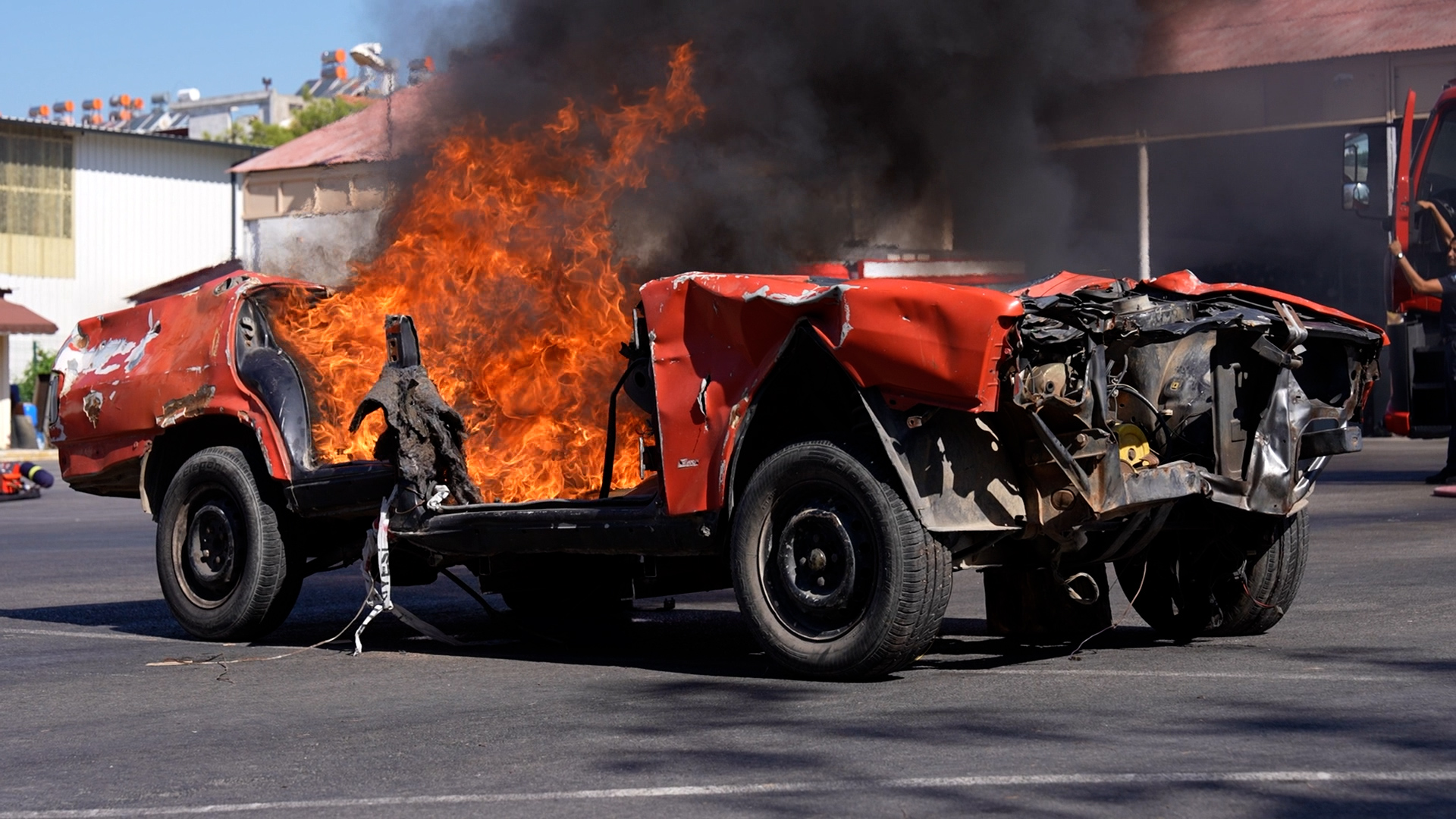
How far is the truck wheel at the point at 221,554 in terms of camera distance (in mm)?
8180

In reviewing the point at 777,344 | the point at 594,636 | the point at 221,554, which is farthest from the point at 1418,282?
the point at 221,554

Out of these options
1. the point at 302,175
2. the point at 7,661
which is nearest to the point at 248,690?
the point at 7,661

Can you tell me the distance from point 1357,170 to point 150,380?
388 inches

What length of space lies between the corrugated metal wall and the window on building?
32cm

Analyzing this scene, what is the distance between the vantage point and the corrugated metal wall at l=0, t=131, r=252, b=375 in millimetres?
48188

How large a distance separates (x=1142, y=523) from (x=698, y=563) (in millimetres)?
1854

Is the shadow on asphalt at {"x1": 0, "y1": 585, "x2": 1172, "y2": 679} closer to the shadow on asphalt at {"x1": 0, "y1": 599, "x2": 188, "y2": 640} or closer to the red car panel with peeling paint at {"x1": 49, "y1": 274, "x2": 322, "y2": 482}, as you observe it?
the shadow on asphalt at {"x1": 0, "y1": 599, "x2": 188, "y2": 640}

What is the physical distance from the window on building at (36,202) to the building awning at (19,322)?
8.19m

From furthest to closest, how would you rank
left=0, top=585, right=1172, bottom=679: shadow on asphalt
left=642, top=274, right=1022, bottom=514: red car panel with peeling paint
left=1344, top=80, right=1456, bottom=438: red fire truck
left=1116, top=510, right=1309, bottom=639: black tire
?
1. left=1344, top=80, right=1456, bottom=438: red fire truck
2. left=0, top=585, right=1172, bottom=679: shadow on asphalt
3. left=1116, top=510, right=1309, bottom=639: black tire
4. left=642, top=274, right=1022, bottom=514: red car panel with peeling paint

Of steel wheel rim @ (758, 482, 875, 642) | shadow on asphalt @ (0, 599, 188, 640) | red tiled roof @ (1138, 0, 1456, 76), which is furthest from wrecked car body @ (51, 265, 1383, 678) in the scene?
red tiled roof @ (1138, 0, 1456, 76)

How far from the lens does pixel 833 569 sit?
618 cm

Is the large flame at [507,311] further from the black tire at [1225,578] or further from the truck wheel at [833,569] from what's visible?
the black tire at [1225,578]

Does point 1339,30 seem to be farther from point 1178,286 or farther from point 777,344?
point 777,344

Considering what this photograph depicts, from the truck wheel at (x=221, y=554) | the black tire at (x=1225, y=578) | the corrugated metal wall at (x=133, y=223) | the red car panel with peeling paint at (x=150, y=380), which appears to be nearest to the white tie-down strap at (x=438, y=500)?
the red car panel with peeling paint at (x=150, y=380)
